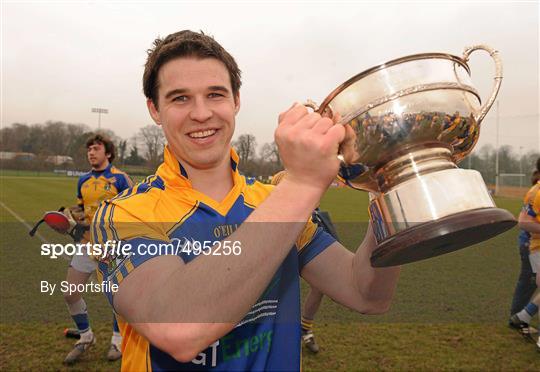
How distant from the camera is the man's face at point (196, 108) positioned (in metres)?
1.39

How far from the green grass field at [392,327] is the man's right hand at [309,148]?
3601mm

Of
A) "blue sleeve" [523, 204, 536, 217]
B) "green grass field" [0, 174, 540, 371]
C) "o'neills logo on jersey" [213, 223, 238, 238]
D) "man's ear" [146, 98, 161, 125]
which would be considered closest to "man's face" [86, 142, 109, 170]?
"green grass field" [0, 174, 540, 371]

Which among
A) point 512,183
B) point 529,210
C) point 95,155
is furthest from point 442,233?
point 512,183

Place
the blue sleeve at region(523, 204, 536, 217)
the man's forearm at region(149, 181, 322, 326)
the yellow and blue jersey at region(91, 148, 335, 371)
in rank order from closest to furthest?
the man's forearm at region(149, 181, 322, 326) < the yellow and blue jersey at region(91, 148, 335, 371) < the blue sleeve at region(523, 204, 536, 217)

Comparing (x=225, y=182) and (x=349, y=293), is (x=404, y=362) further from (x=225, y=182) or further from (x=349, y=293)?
(x=225, y=182)

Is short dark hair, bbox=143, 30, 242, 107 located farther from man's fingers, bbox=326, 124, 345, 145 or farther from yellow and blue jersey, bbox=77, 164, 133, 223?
yellow and blue jersey, bbox=77, 164, 133, 223

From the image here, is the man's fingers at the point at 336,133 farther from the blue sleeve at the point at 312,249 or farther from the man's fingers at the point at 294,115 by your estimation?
the blue sleeve at the point at 312,249

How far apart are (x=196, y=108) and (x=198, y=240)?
1.34 ft

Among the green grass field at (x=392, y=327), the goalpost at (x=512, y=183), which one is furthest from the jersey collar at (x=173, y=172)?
the goalpost at (x=512, y=183)

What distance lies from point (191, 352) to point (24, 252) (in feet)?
32.5

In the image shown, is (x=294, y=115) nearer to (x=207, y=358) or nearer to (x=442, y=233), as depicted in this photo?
(x=442, y=233)

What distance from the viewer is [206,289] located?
3.16 ft

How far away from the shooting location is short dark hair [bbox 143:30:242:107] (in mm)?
1421

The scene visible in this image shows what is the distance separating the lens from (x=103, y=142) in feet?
19.5
